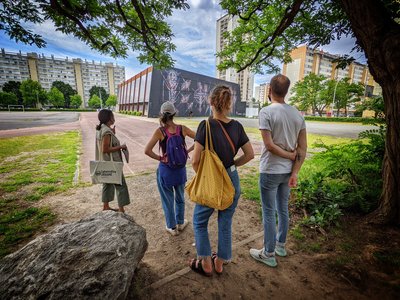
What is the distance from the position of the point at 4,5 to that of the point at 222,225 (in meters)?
5.96

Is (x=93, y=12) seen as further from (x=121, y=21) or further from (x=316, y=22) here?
(x=316, y=22)

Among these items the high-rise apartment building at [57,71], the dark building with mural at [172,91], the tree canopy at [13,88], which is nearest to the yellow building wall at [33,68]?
the high-rise apartment building at [57,71]

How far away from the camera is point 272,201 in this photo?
7.22 ft

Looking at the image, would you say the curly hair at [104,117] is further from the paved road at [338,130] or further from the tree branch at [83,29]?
the paved road at [338,130]

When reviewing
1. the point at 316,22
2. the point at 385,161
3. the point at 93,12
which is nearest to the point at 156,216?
the point at 385,161

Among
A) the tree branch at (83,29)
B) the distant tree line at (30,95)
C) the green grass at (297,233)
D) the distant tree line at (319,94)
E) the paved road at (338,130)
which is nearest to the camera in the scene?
the green grass at (297,233)

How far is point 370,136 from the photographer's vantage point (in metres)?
3.81

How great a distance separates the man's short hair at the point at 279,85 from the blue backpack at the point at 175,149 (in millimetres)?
1301

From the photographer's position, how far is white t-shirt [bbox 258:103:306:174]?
6.71ft

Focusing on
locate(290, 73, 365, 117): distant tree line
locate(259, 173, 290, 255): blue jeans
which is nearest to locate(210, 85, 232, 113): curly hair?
locate(259, 173, 290, 255): blue jeans

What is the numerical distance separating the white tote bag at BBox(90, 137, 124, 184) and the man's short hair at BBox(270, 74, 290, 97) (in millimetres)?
2476

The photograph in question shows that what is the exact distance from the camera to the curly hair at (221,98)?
187cm

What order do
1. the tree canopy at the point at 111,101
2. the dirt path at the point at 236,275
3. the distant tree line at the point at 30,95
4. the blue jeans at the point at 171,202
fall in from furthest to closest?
the tree canopy at the point at 111,101, the distant tree line at the point at 30,95, the blue jeans at the point at 171,202, the dirt path at the point at 236,275

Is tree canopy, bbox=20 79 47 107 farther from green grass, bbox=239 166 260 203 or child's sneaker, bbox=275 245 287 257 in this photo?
child's sneaker, bbox=275 245 287 257
